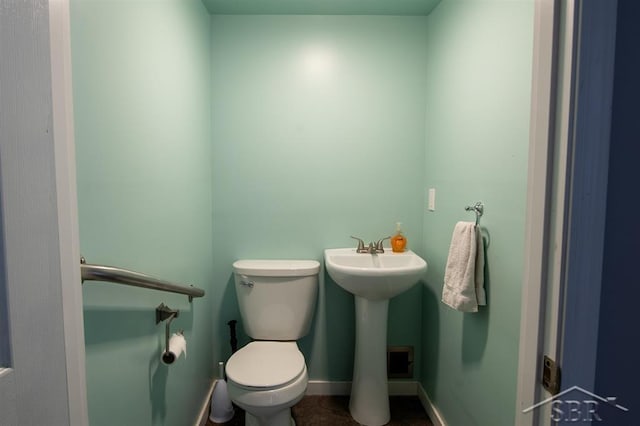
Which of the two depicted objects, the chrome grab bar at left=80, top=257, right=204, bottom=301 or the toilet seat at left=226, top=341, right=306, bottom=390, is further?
the toilet seat at left=226, top=341, right=306, bottom=390

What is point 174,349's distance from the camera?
→ 1.13m

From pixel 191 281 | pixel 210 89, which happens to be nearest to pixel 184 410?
pixel 191 281

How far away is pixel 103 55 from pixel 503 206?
1334mm

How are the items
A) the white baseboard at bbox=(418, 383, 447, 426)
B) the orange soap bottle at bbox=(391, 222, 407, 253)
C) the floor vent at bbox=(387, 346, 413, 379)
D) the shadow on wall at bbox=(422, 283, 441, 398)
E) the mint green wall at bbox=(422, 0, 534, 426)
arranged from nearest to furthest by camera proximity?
the mint green wall at bbox=(422, 0, 534, 426), the white baseboard at bbox=(418, 383, 447, 426), the shadow on wall at bbox=(422, 283, 441, 398), the orange soap bottle at bbox=(391, 222, 407, 253), the floor vent at bbox=(387, 346, 413, 379)

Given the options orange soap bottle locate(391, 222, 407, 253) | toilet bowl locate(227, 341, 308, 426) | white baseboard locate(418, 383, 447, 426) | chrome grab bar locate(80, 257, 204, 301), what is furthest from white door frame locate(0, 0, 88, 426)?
white baseboard locate(418, 383, 447, 426)

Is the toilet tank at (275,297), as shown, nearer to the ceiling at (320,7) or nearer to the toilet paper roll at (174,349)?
the toilet paper roll at (174,349)

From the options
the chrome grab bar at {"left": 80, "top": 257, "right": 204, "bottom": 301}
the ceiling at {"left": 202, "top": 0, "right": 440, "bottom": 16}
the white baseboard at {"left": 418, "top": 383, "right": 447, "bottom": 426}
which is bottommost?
the white baseboard at {"left": 418, "top": 383, "right": 447, "bottom": 426}

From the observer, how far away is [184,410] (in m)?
1.40

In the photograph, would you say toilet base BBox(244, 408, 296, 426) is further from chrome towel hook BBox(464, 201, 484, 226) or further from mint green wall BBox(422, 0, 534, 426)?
chrome towel hook BBox(464, 201, 484, 226)

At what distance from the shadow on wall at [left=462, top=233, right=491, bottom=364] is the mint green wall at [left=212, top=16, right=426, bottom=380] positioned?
0.54m

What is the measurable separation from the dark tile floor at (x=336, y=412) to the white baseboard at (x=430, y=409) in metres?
0.03

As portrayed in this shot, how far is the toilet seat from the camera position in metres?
1.31

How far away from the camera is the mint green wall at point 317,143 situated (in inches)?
70.2

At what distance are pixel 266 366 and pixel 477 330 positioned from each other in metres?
0.95
